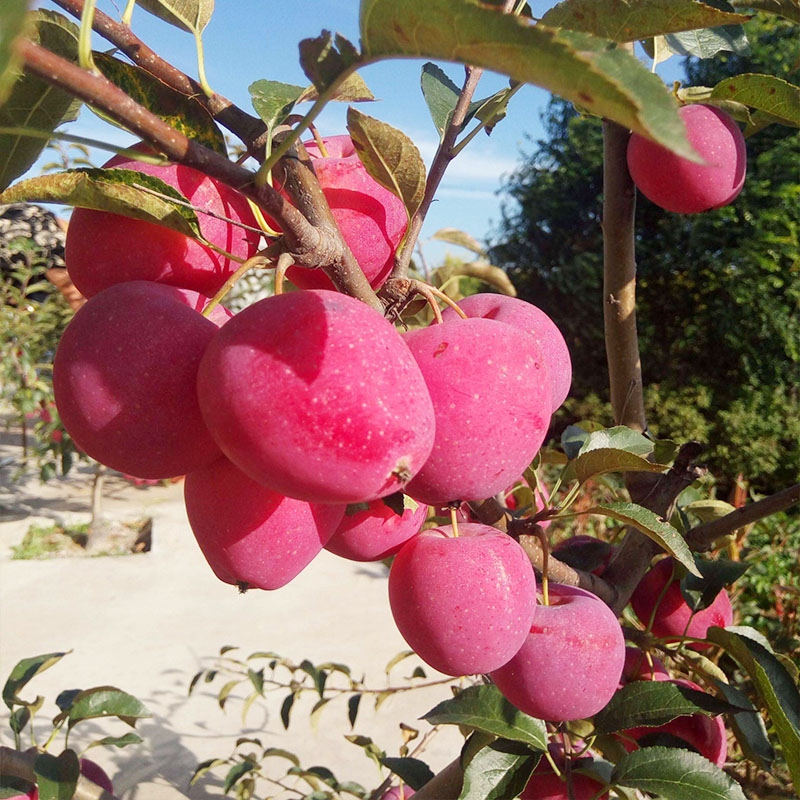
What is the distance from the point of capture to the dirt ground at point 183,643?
222 centimetres

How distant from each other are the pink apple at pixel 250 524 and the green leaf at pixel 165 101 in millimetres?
176

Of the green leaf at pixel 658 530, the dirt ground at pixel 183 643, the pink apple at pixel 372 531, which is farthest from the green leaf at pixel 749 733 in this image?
the dirt ground at pixel 183 643

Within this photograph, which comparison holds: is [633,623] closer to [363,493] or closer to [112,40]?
[363,493]

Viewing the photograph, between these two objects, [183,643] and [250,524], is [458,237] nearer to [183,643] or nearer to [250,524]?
[250,524]

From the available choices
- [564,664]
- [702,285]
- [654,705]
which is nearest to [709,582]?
[654,705]

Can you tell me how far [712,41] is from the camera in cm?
71

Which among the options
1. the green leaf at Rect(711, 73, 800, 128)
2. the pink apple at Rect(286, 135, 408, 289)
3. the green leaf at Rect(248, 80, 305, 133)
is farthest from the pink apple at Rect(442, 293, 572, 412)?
the green leaf at Rect(711, 73, 800, 128)

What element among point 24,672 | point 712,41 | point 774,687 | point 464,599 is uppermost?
point 712,41

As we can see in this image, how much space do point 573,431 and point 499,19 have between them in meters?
0.67

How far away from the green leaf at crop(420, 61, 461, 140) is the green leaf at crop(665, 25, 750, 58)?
0.33 metres

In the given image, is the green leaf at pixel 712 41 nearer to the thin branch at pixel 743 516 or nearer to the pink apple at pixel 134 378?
the thin branch at pixel 743 516

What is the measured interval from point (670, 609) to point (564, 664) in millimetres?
324

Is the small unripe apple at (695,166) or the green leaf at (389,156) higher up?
the small unripe apple at (695,166)

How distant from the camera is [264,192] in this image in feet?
1.01
